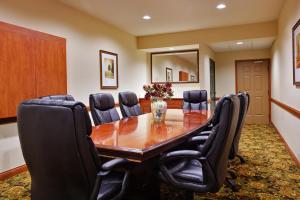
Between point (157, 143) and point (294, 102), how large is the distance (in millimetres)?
2560

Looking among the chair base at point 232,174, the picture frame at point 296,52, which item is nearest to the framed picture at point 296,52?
the picture frame at point 296,52

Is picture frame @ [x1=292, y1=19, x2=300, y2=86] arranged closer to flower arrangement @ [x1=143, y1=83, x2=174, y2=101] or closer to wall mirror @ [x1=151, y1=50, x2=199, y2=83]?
flower arrangement @ [x1=143, y1=83, x2=174, y2=101]

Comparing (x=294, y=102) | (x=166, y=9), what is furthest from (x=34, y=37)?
(x=294, y=102)

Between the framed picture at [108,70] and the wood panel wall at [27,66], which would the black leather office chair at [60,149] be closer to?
the wood panel wall at [27,66]

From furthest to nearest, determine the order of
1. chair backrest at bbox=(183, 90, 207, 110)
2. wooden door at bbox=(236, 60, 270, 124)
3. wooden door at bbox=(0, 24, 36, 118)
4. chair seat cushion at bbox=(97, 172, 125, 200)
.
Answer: wooden door at bbox=(236, 60, 270, 124) → chair backrest at bbox=(183, 90, 207, 110) → wooden door at bbox=(0, 24, 36, 118) → chair seat cushion at bbox=(97, 172, 125, 200)

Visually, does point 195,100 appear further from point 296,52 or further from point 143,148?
point 143,148

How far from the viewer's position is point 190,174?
1655 millimetres

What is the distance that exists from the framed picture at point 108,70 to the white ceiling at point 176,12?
686 millimetres

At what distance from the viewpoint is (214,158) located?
1.48 meters

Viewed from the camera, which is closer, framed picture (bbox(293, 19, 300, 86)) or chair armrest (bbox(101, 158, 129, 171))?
chair armrest (bbox(101, 158, 129, 171))

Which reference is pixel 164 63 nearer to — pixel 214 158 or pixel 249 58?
pixel 249 58

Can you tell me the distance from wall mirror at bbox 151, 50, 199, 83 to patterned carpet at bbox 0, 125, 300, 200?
2.66 metres

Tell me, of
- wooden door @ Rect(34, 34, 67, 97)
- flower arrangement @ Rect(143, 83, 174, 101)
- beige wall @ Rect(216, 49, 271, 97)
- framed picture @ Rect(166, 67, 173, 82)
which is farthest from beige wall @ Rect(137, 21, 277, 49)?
flower arrangement @ Rect(143, 83, 174, 101)

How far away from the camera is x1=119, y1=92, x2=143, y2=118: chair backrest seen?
11.6 feet
